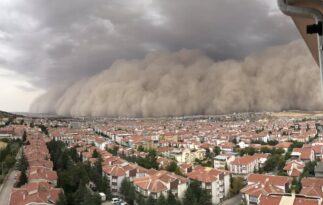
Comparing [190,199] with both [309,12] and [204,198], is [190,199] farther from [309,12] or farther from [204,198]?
[309,12]

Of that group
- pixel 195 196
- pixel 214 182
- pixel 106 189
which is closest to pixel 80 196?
pixel 106 189

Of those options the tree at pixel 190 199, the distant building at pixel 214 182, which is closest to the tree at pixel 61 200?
the tree at pixel 190 199

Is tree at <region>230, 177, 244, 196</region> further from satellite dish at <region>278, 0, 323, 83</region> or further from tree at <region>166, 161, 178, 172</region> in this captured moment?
satellite dish at <region>278, 0, 323, 83</region>

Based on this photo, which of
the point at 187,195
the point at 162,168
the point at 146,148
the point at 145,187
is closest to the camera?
the point at 187,195

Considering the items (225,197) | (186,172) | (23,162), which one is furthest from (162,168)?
(23,162)

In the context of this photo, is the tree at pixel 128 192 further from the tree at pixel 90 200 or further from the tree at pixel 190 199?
the tree at pixel 190 199

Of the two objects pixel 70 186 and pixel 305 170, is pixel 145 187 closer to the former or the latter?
pixel 70 186

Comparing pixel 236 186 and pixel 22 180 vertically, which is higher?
pixel 22 180

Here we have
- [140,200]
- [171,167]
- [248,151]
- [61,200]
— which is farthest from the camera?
[248,151]
